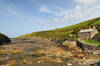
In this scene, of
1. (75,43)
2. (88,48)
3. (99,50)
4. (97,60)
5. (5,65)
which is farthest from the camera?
(75,43)

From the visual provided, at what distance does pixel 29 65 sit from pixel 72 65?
42.1ft

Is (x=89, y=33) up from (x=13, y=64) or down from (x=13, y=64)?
up

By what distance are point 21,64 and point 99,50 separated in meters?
32.7

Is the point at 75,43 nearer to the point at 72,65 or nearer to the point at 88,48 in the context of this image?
the point at 88,48

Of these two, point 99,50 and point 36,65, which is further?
point 99,50

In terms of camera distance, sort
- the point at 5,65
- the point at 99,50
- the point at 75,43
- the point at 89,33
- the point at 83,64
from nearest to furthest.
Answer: the point at 5,65 → the point at 83,64 → the point at 99,50 → the point at 75,43 → the point at 89,33

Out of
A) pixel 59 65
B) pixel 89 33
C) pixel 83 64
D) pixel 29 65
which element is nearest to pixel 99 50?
pixel 83 64

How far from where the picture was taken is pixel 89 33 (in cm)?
9294

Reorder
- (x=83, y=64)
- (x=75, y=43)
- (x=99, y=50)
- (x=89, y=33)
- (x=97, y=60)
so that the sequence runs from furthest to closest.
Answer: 1. (x=89, y=33)
2. (x=75, y=43)
3. (x=99, y=50)
4. (x=97, y=60)
5. (x=83, y=64)

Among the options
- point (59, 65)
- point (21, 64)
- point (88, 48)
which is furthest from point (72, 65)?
point (88, 48)

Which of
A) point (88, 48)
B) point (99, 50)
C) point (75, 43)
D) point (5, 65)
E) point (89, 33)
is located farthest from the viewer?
point (89, 33)

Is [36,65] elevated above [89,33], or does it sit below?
below

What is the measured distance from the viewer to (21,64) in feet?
104

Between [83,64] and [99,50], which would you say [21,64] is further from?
[99,50]
